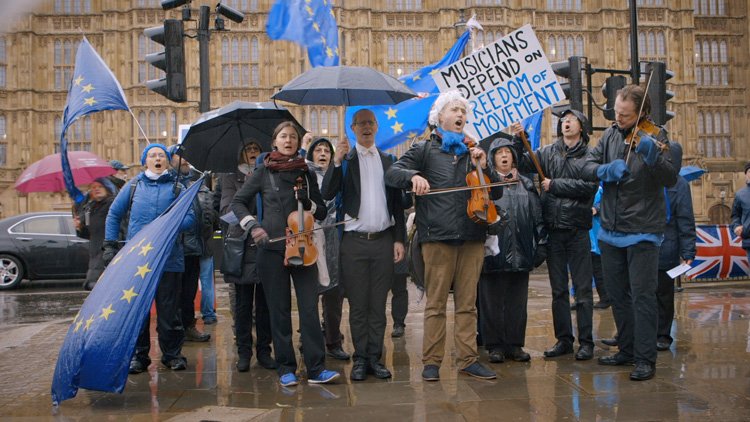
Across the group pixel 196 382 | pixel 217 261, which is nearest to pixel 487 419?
pixel 196 382

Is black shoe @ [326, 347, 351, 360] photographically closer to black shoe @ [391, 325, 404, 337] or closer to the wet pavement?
the wet pavement

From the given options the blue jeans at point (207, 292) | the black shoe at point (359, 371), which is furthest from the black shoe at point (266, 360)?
the blue jeans at point (207, 292)

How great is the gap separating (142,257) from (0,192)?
2893 cm

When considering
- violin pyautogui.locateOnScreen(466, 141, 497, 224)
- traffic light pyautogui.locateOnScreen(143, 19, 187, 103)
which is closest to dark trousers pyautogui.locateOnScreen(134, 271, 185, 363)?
violin pyautogui.locateOnScreen(466, 141, 497, 224)

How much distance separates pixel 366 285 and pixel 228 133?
2.10 metres

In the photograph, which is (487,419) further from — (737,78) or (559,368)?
(737,78)

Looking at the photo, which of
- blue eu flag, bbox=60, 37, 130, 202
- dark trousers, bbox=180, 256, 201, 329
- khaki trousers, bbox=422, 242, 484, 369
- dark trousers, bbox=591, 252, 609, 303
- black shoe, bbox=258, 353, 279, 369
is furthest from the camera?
dark trousers, bbox=591, 252, 609, 303

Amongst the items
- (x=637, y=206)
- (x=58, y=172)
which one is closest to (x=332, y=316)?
(x=637, y=206)

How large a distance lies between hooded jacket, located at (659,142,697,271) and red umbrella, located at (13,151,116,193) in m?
6.74

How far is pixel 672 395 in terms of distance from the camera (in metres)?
4.02

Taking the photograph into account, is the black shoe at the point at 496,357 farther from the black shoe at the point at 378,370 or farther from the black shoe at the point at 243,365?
the black shoe at the point at 243,365

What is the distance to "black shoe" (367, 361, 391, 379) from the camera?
182 inches

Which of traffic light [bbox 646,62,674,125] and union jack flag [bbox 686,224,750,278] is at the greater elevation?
traffic light [bbox 646,62,674,125]

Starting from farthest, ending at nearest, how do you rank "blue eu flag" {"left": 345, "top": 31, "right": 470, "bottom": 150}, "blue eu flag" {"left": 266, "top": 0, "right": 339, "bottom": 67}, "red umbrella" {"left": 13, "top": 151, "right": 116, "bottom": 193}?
"red umbrella" {"left": 13, "top": 151, "right": 116, "bottom": 193} → "blue eu flag" {"left": 345, "top": 31, "right": 470, "bottom": 150} → "blue eu flag" {"left": 266, "top": 0, "right": 339, "bottom": 67}
